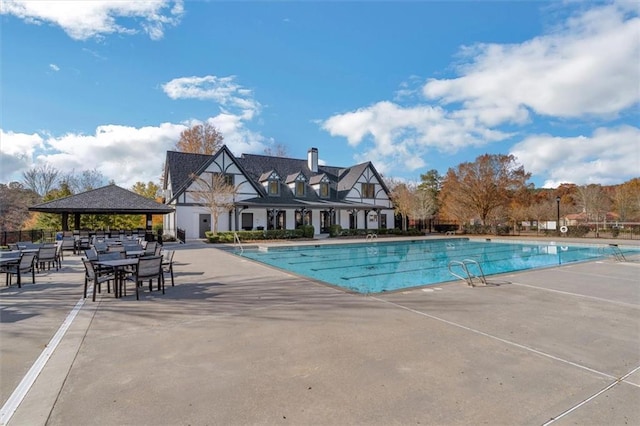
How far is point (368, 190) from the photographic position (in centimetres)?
3534

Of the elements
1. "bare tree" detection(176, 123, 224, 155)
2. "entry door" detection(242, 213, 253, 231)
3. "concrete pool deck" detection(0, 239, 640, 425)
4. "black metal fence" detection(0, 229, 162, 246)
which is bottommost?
"concrete pool deck" detection(0, 239, 640, 425)

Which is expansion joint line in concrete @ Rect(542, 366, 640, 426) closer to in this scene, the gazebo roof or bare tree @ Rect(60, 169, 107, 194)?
the gazebo roof

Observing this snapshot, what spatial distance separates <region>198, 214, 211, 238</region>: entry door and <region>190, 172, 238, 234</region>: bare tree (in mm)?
489

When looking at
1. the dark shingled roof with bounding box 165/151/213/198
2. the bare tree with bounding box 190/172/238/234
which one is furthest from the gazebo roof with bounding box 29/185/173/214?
the dark shingled roof with bounding box 165/151/213/198

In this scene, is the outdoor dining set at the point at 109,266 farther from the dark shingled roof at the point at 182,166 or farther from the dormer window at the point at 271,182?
the dormer window at the point at 271,182

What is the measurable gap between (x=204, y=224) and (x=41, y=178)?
2710cm

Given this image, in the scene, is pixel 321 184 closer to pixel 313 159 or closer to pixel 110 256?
pixel 313 159

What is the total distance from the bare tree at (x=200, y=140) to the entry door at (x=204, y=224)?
16161mm

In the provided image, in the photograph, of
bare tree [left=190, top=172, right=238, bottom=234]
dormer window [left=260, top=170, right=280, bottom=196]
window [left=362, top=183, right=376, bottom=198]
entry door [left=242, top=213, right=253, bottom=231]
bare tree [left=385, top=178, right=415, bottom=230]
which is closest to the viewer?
bare tree [left=190, top=172, right=238, bottom=234]

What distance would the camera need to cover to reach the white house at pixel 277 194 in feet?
87.1

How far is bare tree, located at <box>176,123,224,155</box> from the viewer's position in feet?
133

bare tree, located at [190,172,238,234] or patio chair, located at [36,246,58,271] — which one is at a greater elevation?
bare tree, located at [190,172,238,234]

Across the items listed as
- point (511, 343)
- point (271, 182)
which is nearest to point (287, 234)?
point (271, 182)

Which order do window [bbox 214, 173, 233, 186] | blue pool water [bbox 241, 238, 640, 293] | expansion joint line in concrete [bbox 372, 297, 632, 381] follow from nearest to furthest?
expansion joint line in concrete [bbox 372, 297, 632, 381] < blue pool water [bbox 241, 238, 640, 293] < window [bbox 214, 173, 233, 186]
